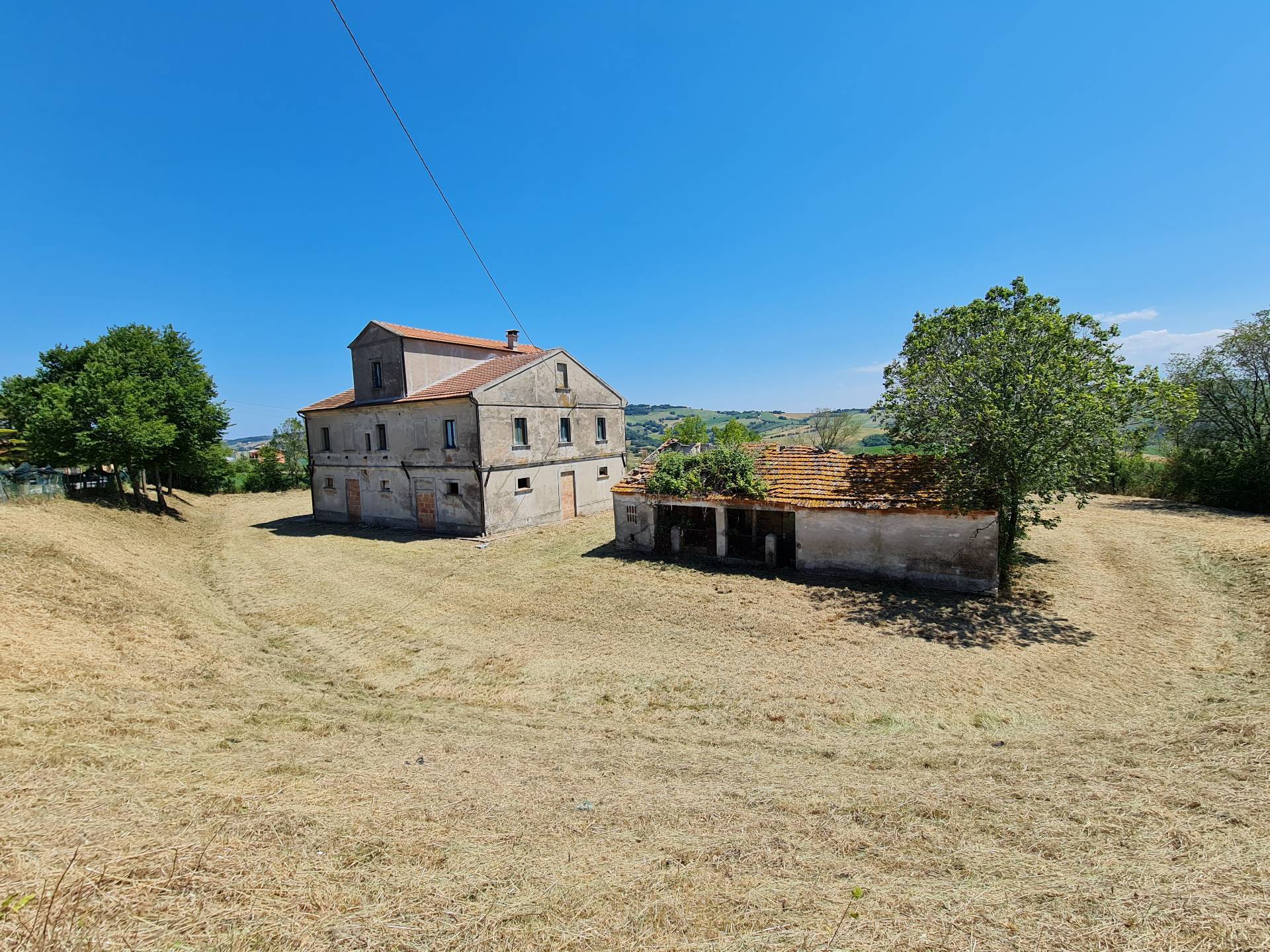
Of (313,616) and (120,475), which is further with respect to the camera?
(120,475)

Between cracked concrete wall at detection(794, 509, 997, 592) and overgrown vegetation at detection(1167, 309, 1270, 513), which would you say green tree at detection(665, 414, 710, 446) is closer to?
overgrown vegetation at detection(1167, 309, 1270, 513)

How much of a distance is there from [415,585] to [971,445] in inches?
664

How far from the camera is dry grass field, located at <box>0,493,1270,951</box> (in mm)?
3939

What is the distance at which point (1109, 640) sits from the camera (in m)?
11.9

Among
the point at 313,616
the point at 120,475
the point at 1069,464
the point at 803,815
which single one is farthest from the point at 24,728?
the point at 120,475

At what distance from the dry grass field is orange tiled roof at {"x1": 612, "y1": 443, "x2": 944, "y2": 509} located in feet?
8.53

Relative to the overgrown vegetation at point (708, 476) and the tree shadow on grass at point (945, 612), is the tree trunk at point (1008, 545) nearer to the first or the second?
the tree shadow on grass at point (945, 612)

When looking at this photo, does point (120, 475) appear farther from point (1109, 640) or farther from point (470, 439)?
point (1109, 640)

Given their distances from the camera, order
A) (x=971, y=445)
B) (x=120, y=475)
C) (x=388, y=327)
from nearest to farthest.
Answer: (x=971, y=445) → (x=388, y=327) → (x=120, y=475)

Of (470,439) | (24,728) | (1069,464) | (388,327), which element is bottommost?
(24,728)

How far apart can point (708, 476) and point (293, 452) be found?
49522 millimetres

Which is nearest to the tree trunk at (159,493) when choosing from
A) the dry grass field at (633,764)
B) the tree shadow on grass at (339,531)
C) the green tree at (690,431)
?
the tree shadow on grass at (339,531)

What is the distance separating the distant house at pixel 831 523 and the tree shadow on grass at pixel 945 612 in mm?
601

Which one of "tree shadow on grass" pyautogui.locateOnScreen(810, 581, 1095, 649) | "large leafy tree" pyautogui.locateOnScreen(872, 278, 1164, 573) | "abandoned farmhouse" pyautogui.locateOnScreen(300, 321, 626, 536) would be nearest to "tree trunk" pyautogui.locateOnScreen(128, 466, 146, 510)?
"abandoned farmhouse" pyautogui.locateOnScreen(300, 321, 626, 536)
